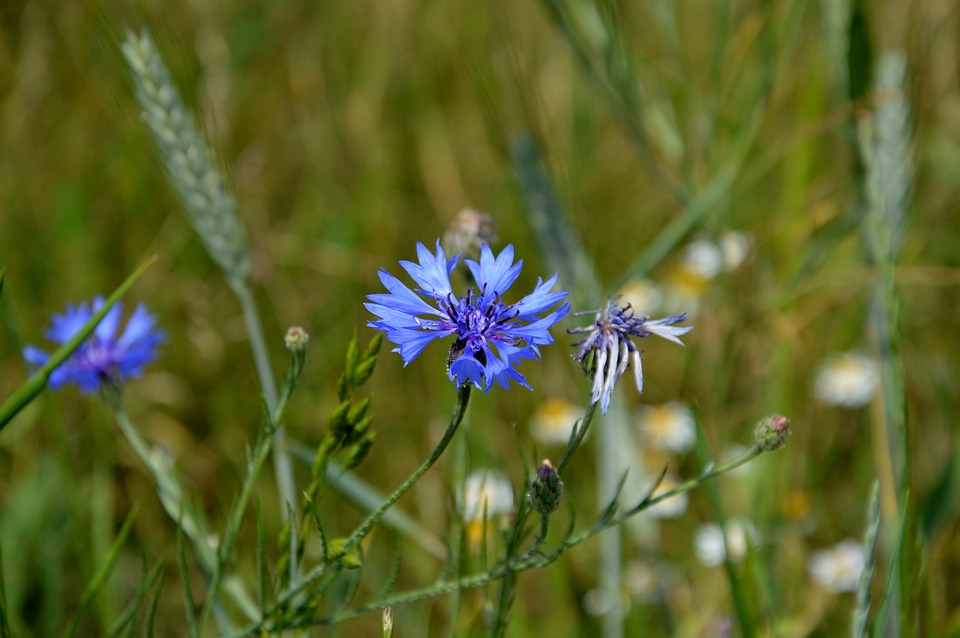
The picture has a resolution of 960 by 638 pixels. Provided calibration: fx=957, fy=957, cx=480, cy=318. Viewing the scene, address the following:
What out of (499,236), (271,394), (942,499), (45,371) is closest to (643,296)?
(499,236)

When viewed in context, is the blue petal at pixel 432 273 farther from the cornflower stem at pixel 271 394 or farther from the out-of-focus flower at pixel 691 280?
the out-of-focus flower at pixel 691 280

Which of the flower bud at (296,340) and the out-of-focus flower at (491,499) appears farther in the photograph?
the out-of-focus flower at (491,499)

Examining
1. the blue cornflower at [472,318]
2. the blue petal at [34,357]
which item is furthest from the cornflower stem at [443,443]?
the blue petal at [34,357]

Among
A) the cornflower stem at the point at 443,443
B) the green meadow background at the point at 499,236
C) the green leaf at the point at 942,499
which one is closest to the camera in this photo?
the cornflower stem at the point at 443,443

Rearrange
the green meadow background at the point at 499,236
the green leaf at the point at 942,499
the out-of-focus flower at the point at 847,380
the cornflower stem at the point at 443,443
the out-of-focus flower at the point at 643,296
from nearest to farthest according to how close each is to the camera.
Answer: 1. the cornflower stem at the point at 443,443
2. the green leaf at the point at 942,499
3. the green meadow background at the point at 499,236
4. the out-of-focus flower at the point at 847,380
5. the out-of-focus flower at the point at 643,296

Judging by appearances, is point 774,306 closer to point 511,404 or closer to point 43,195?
point 511,404

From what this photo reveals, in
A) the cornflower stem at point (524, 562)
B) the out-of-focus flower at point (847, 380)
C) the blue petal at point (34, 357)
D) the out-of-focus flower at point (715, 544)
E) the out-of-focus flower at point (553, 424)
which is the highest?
the out-of-focus flower at point (847, 380)

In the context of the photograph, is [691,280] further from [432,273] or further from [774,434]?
[432,273]

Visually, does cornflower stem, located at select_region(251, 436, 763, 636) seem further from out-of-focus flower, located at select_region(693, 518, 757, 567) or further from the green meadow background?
out-of-focus flower, located at select_region(693, 518, 757, 567)
